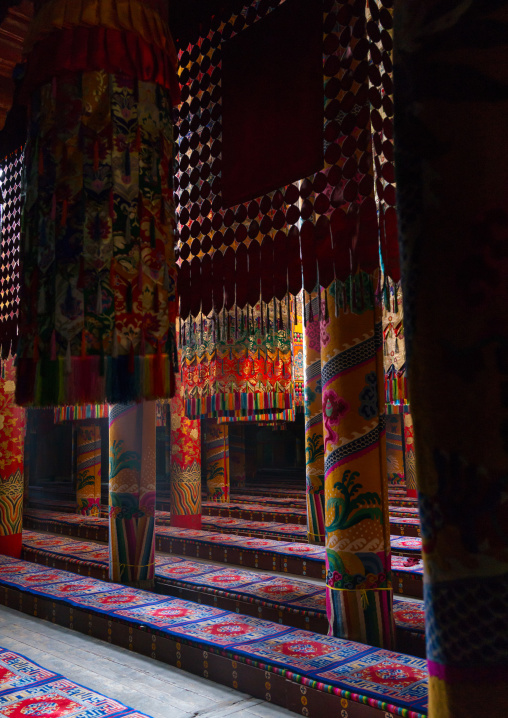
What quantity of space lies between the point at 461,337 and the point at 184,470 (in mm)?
9186

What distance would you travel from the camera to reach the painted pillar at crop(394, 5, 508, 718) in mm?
608

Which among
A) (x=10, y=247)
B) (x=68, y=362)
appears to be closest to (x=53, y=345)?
(x=68, y=362)

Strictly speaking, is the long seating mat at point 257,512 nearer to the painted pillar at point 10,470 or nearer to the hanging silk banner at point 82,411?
the hanging silk banner at point 82,411

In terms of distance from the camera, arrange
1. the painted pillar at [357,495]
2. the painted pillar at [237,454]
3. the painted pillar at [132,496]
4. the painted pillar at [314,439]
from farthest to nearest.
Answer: the painted pillar at [237,454] < the painted pillar at [314,439] < the painted pillar at [132,496] < the painted pillar at [357,495]

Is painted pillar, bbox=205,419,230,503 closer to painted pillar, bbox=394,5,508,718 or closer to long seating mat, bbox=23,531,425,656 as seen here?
long seating mat, bbox=23,531,425,656

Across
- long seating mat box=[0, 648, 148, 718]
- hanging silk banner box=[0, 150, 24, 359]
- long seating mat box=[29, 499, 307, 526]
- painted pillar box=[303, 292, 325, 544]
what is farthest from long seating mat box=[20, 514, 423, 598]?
hanging silk banner box=[0, 150, 24, 359]

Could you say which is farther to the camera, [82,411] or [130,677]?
[82,411]

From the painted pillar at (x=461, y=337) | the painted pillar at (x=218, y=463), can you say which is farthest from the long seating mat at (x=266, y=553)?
the painted pillar at (x=461, y=337)

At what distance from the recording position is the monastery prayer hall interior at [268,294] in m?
0.63

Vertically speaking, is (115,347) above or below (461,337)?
above

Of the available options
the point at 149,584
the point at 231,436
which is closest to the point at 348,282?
the point at 149,584

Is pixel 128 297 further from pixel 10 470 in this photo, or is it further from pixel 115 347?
pixel 10 470

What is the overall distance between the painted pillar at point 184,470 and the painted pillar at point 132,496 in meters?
3.43

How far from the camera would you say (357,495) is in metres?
3.53
